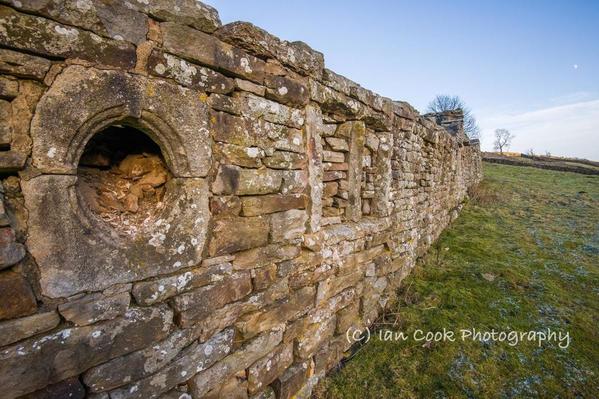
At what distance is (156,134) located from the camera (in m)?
1.72

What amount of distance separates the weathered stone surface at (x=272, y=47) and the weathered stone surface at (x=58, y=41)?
0.69 m

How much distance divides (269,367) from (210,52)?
2544 millimetres

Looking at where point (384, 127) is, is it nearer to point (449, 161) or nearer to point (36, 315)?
point (36, 315)

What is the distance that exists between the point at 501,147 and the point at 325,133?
207 ft

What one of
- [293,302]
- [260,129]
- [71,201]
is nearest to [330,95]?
[260,129]

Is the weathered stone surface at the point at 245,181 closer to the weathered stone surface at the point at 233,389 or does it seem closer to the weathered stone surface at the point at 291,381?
the weathered stone surface at the point at 233,389

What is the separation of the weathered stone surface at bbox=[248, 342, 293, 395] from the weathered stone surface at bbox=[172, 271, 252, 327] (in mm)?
702

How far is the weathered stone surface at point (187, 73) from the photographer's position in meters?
1.66

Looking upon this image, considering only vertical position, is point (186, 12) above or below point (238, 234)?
above

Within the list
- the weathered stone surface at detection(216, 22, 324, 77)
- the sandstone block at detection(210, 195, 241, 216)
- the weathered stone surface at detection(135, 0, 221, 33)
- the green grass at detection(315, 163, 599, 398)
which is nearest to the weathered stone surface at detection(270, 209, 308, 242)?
the sandstone block at detection(210, 195, 241, 216)

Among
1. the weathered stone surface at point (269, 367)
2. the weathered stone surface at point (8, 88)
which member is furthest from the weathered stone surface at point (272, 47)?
the weathered stone surface at point (269, 367)

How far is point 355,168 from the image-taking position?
3.53 metres

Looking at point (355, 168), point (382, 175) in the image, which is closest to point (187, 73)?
point (355, 168)

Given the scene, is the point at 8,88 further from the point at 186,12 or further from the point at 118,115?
the point at 186,12
